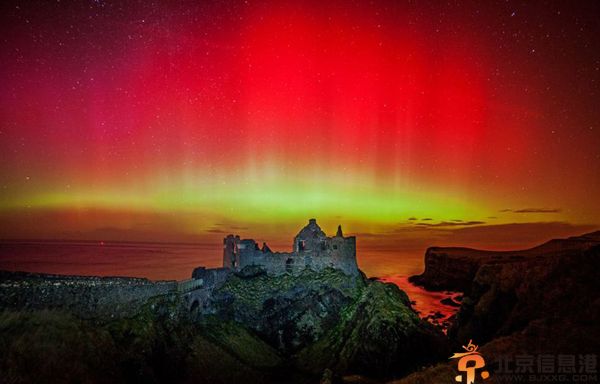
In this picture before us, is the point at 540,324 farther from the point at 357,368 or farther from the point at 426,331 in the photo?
the point at 357,368

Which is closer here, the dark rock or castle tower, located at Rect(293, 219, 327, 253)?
castle tower, located at Rect(293, 219, 327, 253)

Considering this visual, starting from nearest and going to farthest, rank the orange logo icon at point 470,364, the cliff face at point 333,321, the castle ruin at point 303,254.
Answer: the orange logo icon at point 470,364
the cliff face at point 333,321
the castle ruin at point 303,254

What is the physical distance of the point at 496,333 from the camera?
28.2 m

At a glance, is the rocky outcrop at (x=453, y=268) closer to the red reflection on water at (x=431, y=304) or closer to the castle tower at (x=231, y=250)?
the red reflection on water at (x=431, y=304)

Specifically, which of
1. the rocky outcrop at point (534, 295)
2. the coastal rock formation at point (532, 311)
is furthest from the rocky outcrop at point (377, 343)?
the rocky outcrop at point (534, 295)

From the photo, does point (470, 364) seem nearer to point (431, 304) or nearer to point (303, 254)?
point (303, 254)

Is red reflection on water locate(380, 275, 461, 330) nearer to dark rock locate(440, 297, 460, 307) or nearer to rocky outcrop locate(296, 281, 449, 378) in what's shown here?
dark rock locate(440, 297, 460, 307)

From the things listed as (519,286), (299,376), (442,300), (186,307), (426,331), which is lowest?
(442,300)

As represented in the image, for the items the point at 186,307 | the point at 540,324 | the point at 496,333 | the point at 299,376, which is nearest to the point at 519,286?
the point at 496,333

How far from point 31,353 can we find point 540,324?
96.9 feet

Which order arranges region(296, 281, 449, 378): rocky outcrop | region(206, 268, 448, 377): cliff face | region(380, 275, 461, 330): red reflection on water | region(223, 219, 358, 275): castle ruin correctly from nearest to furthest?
region(296, 281, 449, 378): rocky outcrop < region(206, 268, 448, 377): cliff face < region(223, 219, 358, 275): castle ruin < region(380, 275, 461, 330): red reflection on water

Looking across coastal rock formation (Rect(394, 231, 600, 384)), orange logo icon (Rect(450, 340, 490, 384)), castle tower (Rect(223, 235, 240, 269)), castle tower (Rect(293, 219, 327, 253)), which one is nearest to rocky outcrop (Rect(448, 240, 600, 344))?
coastal rock formation (Rect(394, 231, 600, 384))

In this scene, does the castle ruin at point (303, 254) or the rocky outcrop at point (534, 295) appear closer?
the rocky outcrop at point (534, 295)

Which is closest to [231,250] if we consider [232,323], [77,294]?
[232,323]
